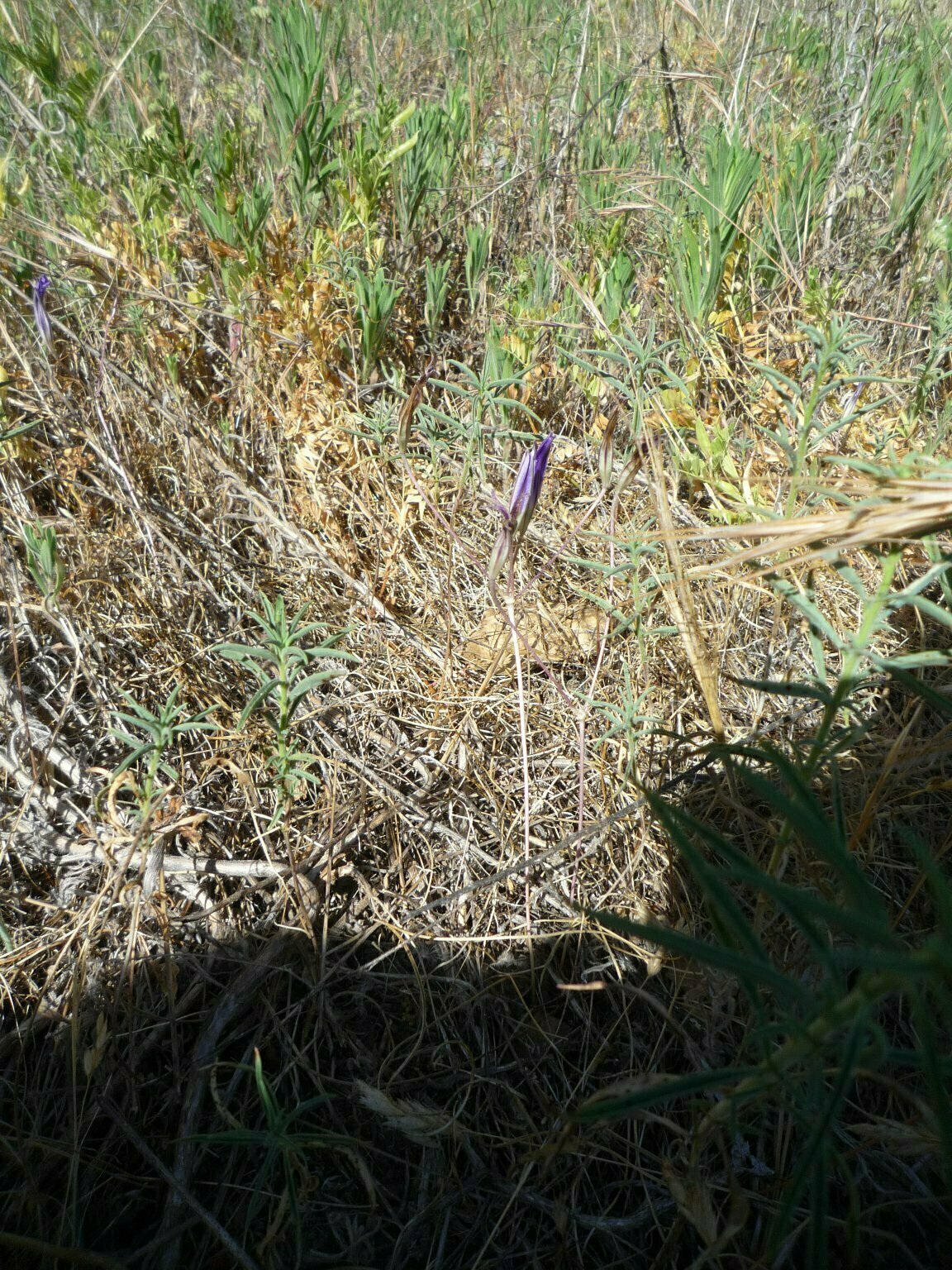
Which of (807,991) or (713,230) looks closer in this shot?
(807,991)

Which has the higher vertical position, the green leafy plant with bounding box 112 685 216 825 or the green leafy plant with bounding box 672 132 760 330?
the green leafy plant with bounding box 672 132 760 330

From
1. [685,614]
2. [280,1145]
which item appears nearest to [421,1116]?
[280,1145]

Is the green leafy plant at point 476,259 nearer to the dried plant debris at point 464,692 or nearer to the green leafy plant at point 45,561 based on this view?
the dried plant debris at point 464,692

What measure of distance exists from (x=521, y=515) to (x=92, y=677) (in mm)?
911

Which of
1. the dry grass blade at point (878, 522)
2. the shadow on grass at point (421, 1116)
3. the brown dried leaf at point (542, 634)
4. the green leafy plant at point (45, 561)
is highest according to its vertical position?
the dry grass blade at point (878, 522)

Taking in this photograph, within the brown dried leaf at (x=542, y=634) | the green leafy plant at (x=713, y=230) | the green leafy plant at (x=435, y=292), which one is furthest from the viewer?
the green leafy plant at (x=435, y=292)

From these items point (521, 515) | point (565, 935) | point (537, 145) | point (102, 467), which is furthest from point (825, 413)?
point (102, 467)

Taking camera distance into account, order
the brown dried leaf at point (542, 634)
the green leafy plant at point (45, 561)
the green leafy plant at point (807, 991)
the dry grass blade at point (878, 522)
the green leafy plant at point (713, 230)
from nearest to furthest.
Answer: the green leafy plant at point (807, 991)
the dry grass blade at point (878, 522)
the green leafy plant at point (45, 561)
the brown dried leaf at point (542, 634)
the green leafy plant at point (713, 230)

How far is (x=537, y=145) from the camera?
108 inches

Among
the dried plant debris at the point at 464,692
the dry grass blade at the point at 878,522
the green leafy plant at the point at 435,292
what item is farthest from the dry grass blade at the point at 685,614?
the green leafy plant at the point at 435,292

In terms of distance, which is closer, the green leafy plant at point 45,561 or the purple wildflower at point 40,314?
the green leafy plant at point 45,561

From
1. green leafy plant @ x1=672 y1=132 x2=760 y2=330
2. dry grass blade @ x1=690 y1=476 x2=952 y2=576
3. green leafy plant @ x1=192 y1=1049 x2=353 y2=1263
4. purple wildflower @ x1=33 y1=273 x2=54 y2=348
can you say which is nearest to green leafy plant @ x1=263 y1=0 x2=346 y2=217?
purple wildflower @ x1=33 y1=273 x2=54 y2=348

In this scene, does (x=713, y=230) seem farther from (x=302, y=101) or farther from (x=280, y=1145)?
(x=280, y=1145)

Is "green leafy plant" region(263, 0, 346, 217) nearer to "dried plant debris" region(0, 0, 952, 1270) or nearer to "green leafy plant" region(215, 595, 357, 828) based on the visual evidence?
"dried plant debris" region(0, 0, 952, 1270)
